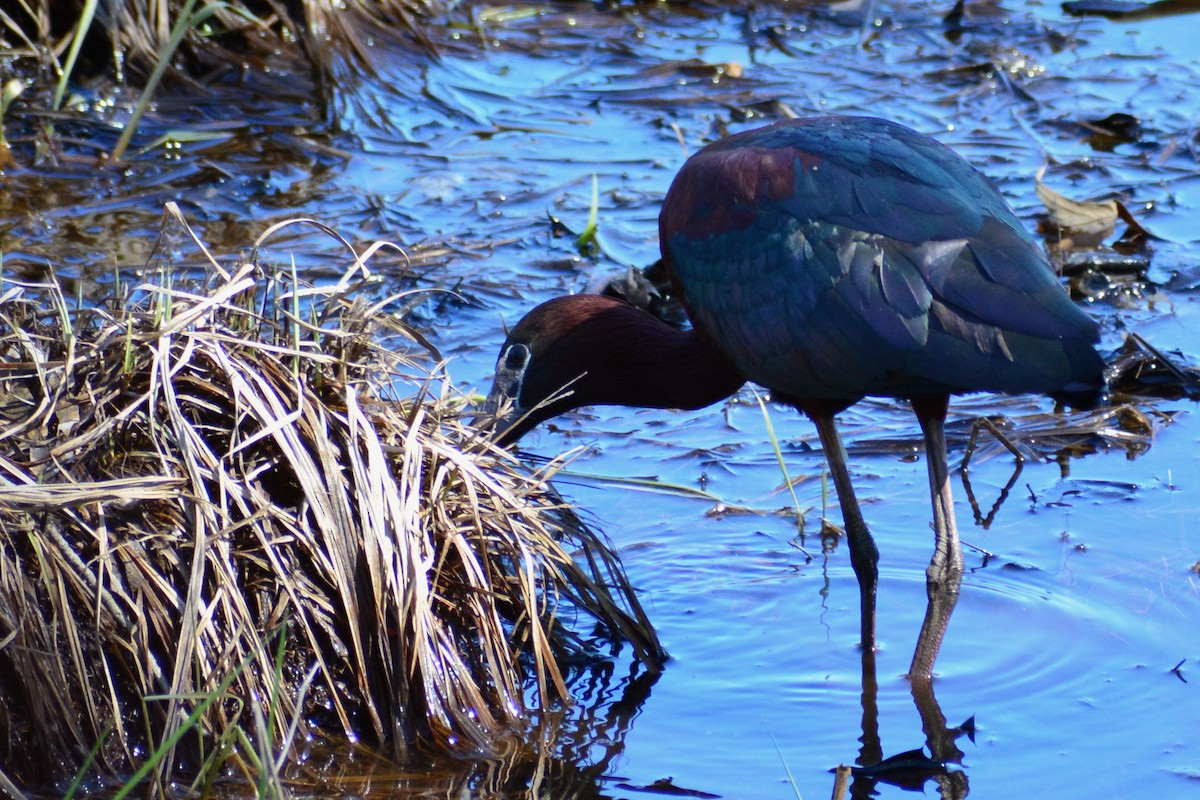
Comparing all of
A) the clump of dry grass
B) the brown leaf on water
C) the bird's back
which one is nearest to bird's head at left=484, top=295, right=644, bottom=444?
the bird's back

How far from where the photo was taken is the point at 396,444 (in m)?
3.66

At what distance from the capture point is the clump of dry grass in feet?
10.7

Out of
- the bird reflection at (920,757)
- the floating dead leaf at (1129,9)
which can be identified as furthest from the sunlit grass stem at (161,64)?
the floating dead leaf at (1129,9)

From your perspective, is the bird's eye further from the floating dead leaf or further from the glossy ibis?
the floating dead leaf

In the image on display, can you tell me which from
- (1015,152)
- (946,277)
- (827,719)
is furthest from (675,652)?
(1015,152)

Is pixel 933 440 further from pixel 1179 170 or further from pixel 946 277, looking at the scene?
pixel 1179 170

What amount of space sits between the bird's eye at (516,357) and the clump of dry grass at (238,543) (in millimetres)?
848

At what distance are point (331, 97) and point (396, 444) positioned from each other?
4.50 meters

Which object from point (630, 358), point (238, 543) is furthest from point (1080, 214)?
point (238, 543)

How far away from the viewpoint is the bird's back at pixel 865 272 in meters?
3.74

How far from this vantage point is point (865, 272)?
3875 millimetres

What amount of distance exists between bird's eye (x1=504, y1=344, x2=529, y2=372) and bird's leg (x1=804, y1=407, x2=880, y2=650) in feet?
2.85

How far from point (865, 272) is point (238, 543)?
5.34 feet

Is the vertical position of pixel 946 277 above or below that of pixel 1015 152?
above
